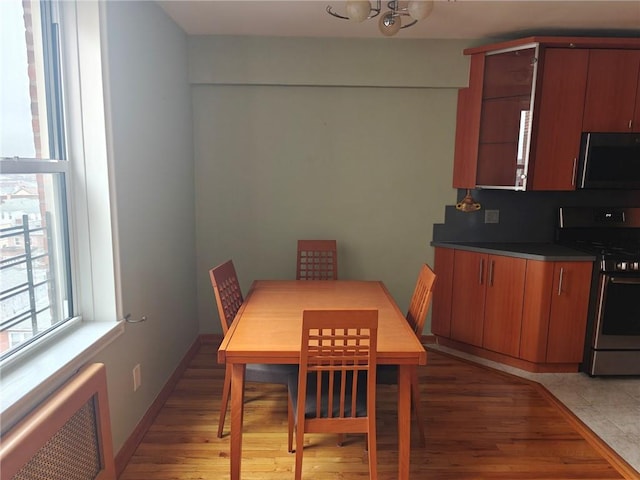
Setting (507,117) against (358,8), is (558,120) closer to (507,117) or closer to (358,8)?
(507,117)

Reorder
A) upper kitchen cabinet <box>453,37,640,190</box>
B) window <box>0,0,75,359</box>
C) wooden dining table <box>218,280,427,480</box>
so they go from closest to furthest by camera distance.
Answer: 1. window <box>0,0,75,359</box>
2. wooden dining table <box>218,280,427,480</box>
3. upper kitchen cabinet <box>453,37,640,190</box>

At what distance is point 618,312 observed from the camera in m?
2.91

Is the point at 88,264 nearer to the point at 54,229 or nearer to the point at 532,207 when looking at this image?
the point at 54,229

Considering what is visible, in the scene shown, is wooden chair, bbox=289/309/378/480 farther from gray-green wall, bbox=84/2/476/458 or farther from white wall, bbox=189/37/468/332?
white wall, bbox=189/37/468/332

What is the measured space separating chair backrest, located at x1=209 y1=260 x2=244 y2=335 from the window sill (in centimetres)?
47

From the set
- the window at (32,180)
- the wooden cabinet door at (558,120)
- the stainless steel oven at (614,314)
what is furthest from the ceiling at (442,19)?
the stainless steel oven at (614,314)

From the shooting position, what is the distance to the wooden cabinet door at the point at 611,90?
9.78ft

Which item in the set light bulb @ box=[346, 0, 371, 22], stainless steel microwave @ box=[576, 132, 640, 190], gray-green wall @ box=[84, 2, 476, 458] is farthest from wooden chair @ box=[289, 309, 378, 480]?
stainless steel microwave @ box=[576, 132, 640, 190]

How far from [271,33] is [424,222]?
1811mm

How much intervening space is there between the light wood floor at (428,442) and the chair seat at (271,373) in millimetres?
413

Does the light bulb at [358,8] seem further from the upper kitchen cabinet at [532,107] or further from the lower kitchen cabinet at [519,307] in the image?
the lower kitchen cabinet at [519,307]

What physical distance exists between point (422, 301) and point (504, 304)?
1184mm

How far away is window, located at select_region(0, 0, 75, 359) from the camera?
1.56 m

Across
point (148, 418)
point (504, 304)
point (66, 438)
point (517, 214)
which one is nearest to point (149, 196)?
point (148, 418)
